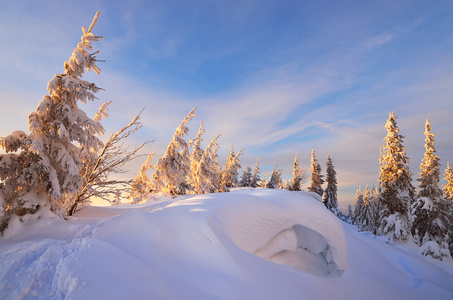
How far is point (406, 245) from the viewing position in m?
21.6

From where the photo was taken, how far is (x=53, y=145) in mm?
7086

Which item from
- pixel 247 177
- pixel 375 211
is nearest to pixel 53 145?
pixel 247 177

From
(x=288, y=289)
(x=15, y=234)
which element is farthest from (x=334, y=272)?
(x=15, y=234)

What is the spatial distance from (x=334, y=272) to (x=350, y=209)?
293 feet

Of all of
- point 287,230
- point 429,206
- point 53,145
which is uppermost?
point 53,145

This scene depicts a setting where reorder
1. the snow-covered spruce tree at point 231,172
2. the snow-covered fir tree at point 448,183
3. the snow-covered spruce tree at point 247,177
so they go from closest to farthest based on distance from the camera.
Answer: the snow-covered fir tree at point 448,183 < the snow-covered spruce tree at point 231,172 < the snow-covered spruce tree at point 247,177

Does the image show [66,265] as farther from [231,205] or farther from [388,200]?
[388,200]

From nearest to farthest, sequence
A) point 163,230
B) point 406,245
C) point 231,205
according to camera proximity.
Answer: point 163,230 < point 231,205 < point 406,245

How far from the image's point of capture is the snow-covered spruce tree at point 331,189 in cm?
4119

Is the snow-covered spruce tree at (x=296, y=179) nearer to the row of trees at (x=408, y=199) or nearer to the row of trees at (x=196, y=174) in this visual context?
the row of trees at (x=196, y=174)

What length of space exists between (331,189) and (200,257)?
140ft

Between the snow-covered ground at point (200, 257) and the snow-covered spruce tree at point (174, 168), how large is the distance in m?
10.2

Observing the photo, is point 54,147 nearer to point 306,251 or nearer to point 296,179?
point 306,251

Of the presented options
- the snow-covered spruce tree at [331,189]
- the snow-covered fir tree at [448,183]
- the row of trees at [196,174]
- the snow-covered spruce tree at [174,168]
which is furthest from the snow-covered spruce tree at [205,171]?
the snow-covered fir tree at [448,183]
